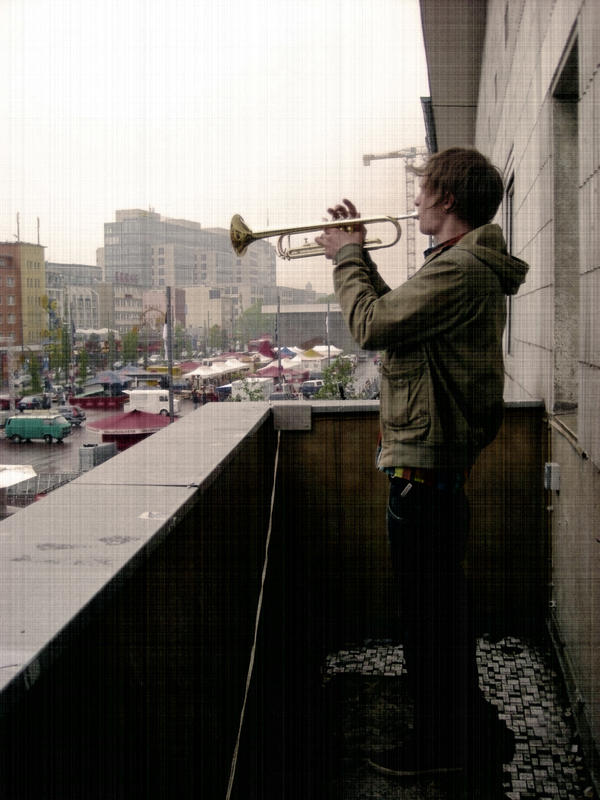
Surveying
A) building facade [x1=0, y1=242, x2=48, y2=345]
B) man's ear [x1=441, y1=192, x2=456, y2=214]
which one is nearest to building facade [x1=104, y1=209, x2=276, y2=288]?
building facade [x1=0, y1=242, x2=48, y2=345]

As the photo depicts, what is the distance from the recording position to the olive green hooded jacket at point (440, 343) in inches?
49.6

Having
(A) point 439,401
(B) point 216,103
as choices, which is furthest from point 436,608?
(B) point 216,103

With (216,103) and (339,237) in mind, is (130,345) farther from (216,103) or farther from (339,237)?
(339,237)

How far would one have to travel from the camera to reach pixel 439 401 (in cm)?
131

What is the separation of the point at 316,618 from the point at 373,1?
2.33 m

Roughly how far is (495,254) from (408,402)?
288 millimetres

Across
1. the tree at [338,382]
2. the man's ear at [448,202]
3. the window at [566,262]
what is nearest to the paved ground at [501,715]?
the window at [566,262]

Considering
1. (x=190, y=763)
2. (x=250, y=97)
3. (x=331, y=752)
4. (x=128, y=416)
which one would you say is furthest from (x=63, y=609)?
(x=250, y=97)

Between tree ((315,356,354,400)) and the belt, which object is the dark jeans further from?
tree ((315,356,354,400))

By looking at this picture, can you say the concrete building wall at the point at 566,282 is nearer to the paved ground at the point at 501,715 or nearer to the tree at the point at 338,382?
the paved ground at the point at 501,715

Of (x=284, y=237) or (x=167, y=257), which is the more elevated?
(x=167, y=257)

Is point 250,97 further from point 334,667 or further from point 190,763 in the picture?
point 190,763

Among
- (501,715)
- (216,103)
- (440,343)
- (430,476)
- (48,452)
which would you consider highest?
(216,103)

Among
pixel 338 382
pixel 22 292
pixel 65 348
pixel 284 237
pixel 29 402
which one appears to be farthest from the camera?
pixel 29 402
